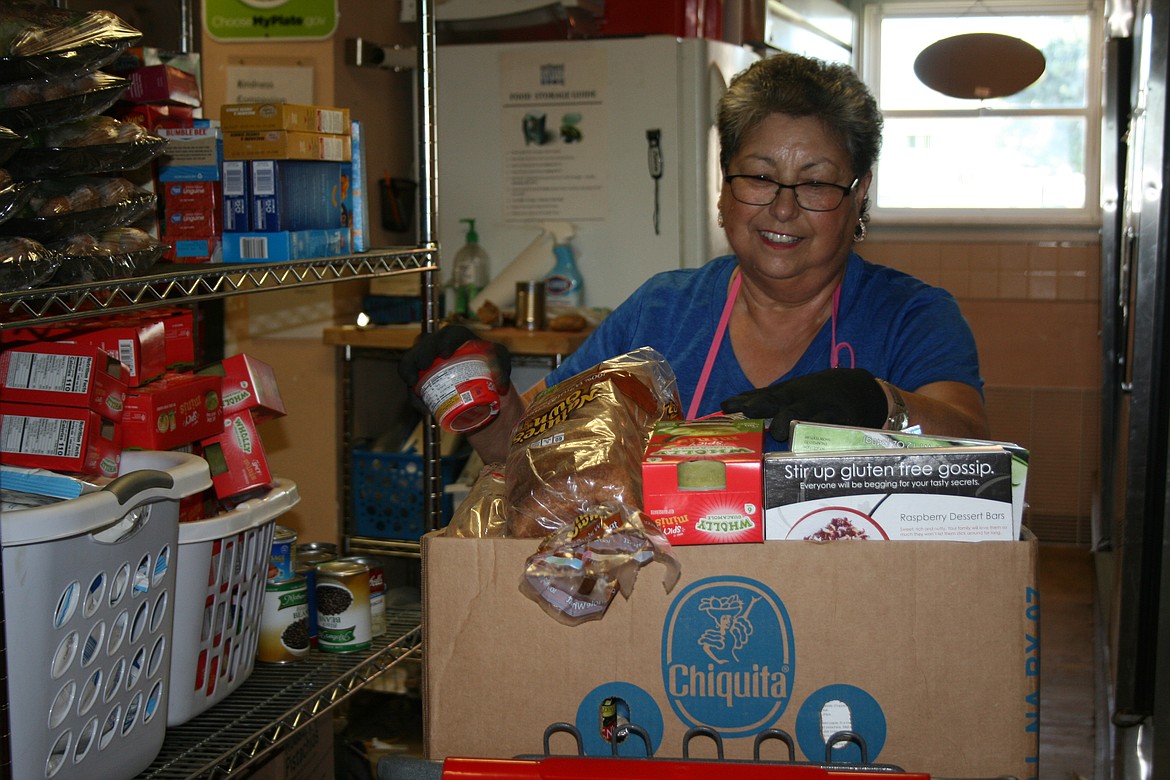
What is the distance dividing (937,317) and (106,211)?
42.2 inches

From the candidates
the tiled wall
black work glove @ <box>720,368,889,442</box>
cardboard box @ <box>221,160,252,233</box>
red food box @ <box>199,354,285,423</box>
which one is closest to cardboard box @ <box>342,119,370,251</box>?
cardboard box @ <box>221,160,252,233</box>

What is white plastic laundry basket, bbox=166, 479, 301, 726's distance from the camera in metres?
Result: 1.29

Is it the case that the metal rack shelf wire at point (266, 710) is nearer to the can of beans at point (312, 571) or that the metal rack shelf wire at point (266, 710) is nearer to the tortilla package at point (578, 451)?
the can of beans at point (312, 571)

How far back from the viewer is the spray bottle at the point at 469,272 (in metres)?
3.40

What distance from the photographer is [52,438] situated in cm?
120

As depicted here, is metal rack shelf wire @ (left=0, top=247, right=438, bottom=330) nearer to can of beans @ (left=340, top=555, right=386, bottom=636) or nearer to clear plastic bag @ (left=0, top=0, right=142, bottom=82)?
clear plastic bag @ (left=0, top=0, right=142, bottom=82)

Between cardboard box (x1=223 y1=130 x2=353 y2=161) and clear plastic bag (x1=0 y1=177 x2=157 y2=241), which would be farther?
cardboard box (x1=223 y1=130 x2=353 y2=161)

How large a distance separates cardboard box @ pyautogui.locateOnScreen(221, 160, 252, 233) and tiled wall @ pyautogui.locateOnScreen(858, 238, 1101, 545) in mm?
4097

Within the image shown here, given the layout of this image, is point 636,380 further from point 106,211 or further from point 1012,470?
point 106,211

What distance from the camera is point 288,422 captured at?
3.38 metres

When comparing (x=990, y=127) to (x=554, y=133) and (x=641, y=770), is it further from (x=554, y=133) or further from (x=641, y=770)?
(x=641, y=770)

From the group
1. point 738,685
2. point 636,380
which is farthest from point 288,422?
point 738,685

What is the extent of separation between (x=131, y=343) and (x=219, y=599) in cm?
33

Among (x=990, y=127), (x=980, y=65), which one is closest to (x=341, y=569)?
(x=980, y=65)
